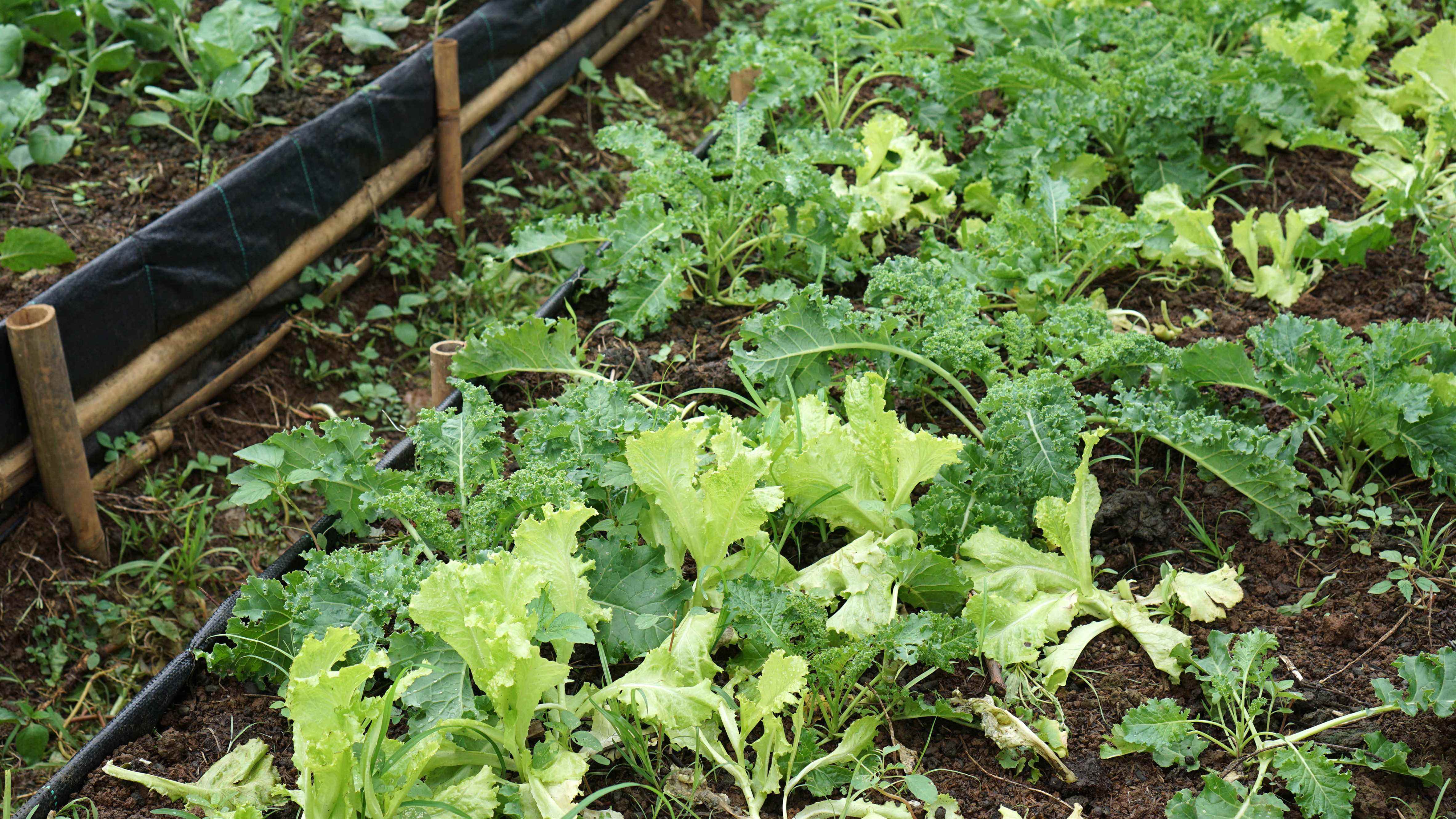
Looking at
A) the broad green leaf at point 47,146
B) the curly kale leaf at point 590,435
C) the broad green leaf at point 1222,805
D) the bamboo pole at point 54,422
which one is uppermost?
the curly kale leaf at point 590,435

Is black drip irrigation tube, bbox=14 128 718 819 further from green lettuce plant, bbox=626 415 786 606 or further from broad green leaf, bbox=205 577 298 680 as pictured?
green lettuce plant, bbox=626 415 786 606

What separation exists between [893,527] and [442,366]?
1.32m

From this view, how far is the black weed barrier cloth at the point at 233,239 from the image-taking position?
11.5ft

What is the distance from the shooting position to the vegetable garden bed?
2084 mm

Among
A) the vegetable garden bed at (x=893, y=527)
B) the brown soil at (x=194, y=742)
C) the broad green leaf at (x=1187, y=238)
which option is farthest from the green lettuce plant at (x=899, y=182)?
the brown soil at (x=194, y=742)

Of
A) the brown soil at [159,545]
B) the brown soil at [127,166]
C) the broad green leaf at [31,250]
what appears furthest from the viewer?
the brown soil at [127,166]

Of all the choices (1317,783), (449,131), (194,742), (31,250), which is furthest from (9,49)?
(1317,783)

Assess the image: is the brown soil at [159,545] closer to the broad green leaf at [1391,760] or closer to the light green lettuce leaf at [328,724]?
the light green lettuce leaf at [328,724]

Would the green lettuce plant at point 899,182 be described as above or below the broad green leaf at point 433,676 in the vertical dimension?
above

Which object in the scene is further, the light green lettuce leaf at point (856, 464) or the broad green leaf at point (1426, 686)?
the light green lettuce leaf at point (856, 464)

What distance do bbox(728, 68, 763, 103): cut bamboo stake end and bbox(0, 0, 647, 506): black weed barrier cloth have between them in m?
1.31

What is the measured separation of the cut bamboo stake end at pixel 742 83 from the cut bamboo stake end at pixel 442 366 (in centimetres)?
168

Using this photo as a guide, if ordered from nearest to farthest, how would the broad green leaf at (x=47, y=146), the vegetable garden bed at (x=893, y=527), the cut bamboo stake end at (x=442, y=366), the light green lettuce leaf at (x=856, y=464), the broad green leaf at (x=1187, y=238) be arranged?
the vegetable garden bed at (x=893, y=527) < the light green lettuce leaf at (x=856, y=464) < the cut bamboo stake end at (x=442, y=366) < the broad green leaf at (x=1187, y=238) < the broad green leaf at (x=47, y=146)

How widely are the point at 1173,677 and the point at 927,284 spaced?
1.15 meters
